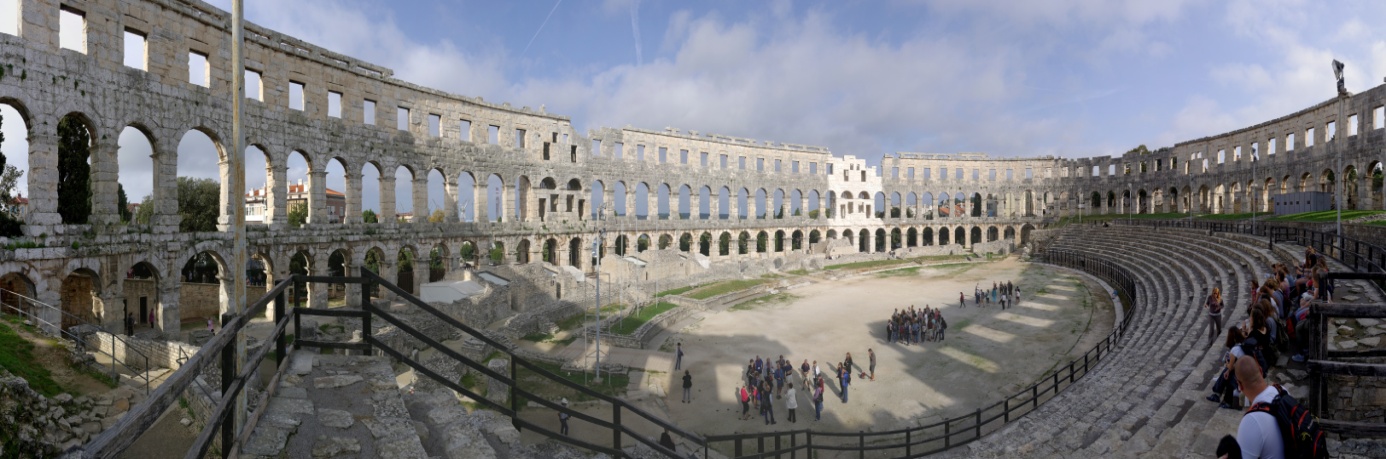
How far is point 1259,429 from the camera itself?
4082 mm

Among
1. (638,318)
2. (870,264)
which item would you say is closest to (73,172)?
(638,318)

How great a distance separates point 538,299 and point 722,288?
11178mm

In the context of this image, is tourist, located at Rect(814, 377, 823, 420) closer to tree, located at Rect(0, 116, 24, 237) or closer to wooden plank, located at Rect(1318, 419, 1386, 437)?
wooden plank, located at Rect(1318, 419, 1386, 437)

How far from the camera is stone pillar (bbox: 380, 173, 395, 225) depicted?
2762 cm

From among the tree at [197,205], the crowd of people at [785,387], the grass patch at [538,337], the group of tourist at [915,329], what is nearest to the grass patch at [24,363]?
the crowd of people at [785,387]

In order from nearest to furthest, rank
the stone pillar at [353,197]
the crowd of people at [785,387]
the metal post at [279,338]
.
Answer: the metal post at [279,338] → the crowd of people at [785,387] → the stone pillar at [353,197]

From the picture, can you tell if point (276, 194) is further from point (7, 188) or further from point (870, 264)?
point (870, 264)

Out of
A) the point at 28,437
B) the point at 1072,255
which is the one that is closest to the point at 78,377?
the point at 28,437

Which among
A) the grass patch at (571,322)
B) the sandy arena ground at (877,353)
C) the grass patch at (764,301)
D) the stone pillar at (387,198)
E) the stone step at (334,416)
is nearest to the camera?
the stone step at (334,416)

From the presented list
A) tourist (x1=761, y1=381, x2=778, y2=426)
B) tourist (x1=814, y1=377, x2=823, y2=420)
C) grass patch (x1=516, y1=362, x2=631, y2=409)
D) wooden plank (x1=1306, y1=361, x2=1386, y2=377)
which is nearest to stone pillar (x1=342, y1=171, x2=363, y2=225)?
grass patch (x1=516, y1=362, x2=631, y2=409)

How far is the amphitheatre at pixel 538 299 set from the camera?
17.6 feet

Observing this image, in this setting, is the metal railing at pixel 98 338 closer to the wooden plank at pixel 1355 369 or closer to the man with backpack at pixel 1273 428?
the man with backpack at pixel 1273 428

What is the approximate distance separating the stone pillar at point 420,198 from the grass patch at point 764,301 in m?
16.3

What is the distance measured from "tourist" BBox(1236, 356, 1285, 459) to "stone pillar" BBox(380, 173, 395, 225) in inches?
1168
